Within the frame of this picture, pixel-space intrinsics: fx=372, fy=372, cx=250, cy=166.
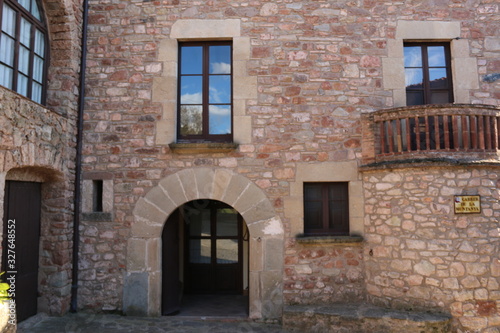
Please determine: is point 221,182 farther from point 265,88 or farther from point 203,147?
point 265,88

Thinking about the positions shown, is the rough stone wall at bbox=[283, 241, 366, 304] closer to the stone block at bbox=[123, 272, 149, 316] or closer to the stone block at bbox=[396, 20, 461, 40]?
the stone block at bbox=[123, 272, 149, 316]

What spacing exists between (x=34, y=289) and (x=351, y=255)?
4198mm

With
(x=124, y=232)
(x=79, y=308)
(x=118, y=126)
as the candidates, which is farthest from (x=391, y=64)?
(x=79, y=308)

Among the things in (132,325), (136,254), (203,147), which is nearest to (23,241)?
(136,254)

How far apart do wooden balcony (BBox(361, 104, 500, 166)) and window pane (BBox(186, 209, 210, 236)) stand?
327 centimetres

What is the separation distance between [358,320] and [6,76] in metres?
5.04

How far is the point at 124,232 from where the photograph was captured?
16.9ft

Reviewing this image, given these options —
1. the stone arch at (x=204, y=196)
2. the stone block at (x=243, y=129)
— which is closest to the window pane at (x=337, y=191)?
the stone arch at (x=204, y=196)

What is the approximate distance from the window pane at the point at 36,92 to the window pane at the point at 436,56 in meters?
5.53

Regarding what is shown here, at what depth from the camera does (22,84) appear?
181 inches

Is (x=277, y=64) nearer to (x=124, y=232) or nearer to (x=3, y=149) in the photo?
(x=124, y=232)

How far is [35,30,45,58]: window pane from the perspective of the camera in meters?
4.91

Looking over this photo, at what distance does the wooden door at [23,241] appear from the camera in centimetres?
436

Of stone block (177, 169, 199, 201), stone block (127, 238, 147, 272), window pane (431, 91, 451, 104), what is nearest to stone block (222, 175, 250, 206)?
stone block (177, 169, 199, 201)
